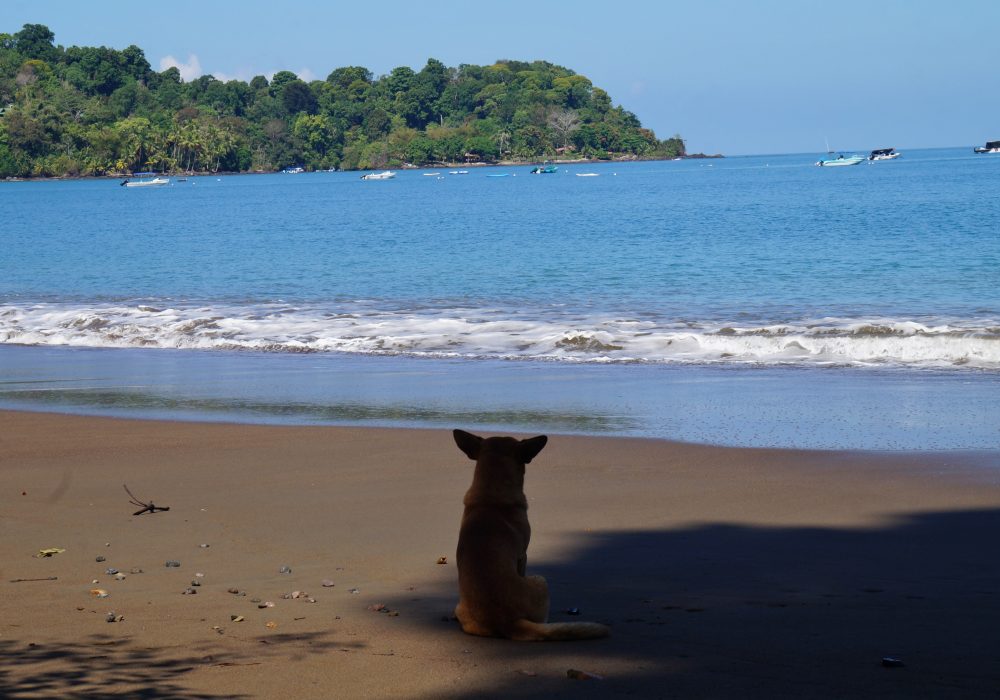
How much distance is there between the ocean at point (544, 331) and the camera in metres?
12.0

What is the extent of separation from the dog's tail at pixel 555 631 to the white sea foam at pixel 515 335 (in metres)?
11.3

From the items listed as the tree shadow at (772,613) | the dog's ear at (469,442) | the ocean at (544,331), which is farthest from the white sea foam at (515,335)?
the dog's ear at (469,442)

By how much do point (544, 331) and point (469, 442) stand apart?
13.8 metres

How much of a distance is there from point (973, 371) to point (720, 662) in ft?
36.0

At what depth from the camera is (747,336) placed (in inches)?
688

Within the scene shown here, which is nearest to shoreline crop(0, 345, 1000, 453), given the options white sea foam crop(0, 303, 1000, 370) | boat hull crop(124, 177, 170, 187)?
white sea foam crop(0, 303, 1000, 370)

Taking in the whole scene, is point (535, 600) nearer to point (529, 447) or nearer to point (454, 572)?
point (529, 447)

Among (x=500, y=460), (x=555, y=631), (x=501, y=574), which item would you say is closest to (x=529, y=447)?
(x=500, y=460)

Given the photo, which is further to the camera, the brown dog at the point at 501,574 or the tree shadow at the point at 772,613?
the brown dog at the point at 501,574

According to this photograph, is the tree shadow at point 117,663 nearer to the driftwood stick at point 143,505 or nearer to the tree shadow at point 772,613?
the tree shadow at point 772,613

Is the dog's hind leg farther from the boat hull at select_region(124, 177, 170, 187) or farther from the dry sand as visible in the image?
the boat hull at select_region(124, 177, 170, 187)

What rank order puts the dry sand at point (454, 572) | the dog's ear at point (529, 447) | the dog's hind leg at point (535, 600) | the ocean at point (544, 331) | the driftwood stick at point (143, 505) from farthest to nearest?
the ocean at point (544, 331) → the driftwood stick at point (143, 505) → the dog's ear at point (529, 447) → the dog's hind leg at point (535, 600) → the dry sand at point (454, 572)

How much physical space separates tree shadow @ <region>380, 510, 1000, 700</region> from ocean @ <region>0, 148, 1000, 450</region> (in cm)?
348

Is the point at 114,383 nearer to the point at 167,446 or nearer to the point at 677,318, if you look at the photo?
the point at 167,446
